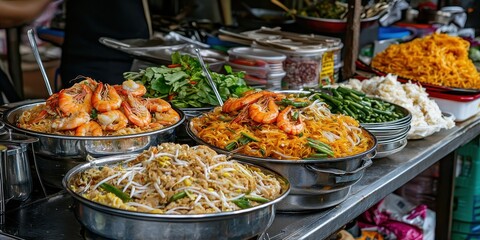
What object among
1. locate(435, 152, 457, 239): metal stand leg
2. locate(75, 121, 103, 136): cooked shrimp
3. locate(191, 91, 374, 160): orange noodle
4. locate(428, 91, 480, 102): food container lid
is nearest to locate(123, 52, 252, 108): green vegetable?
locate(191, 91, 374, 160): orange noodle

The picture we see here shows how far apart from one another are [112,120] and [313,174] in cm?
70

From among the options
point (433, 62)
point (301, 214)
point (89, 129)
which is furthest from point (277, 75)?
point (89, 129)

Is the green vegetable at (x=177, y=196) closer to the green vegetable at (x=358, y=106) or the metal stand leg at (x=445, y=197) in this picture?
the green vegetable at (x=358, y=106)

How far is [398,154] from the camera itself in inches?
111

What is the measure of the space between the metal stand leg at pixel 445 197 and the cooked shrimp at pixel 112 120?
223cm

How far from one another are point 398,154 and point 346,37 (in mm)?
1378

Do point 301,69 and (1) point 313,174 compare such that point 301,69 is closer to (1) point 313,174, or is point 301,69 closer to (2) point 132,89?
(2) point 132,89

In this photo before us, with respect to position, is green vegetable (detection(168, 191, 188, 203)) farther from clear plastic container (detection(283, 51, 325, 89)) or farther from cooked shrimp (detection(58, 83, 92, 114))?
clear plastic container (detection(283, 51, 325, 89))

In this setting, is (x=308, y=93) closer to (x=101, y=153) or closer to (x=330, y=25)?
(x=101, y=153)

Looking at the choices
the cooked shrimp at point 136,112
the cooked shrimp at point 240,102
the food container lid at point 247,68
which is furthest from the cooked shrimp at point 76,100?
the food container lid at point 247,68

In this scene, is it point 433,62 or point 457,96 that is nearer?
point 457,96

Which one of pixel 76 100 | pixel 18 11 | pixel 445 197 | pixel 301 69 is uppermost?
pixel 18 11

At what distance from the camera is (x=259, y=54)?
3.50 m

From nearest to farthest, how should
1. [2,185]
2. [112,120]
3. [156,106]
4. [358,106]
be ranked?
[2,185] < [112,120] < [156,106] < [358,106]
